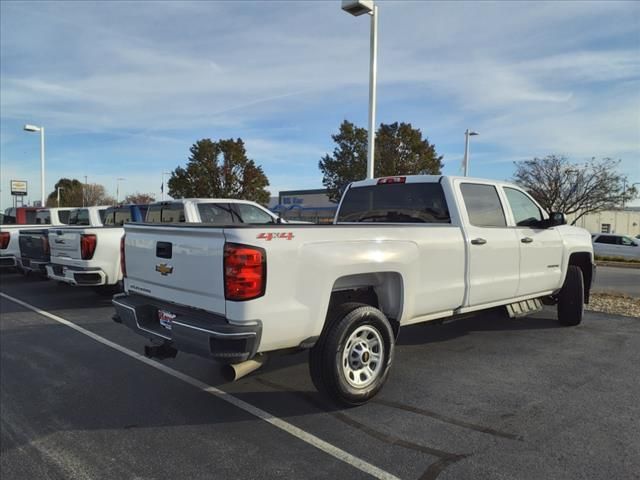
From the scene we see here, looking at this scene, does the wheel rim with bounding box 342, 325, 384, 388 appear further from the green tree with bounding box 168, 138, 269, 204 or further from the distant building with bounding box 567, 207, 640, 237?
the distant building with bounding box 567, 207, 640, 237

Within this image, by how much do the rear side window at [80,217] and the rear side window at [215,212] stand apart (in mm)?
4737

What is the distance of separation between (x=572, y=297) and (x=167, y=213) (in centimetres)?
728

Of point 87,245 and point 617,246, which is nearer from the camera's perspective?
point 87,245

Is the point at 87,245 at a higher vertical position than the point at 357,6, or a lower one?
lower

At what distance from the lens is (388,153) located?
29.7m

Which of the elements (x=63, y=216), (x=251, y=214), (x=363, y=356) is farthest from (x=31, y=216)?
(x=363, y=356)

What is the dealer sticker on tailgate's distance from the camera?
12.6 feet

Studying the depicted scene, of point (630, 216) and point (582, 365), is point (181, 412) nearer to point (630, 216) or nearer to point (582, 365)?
point (582, 365)

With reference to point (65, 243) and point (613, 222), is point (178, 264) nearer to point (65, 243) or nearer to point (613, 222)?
point (65, 243)

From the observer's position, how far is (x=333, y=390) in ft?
12.6

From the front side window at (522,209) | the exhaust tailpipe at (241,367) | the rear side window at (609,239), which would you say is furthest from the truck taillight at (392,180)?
the rear side window at (609,239)

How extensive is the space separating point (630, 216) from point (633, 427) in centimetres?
7011

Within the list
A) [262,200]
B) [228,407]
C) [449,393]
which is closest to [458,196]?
[449,393]

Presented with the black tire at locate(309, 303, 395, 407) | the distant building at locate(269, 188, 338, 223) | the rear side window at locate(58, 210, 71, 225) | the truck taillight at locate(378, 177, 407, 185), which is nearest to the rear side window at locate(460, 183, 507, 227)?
the truck taillight at locate(378, 177, 407, 185)
